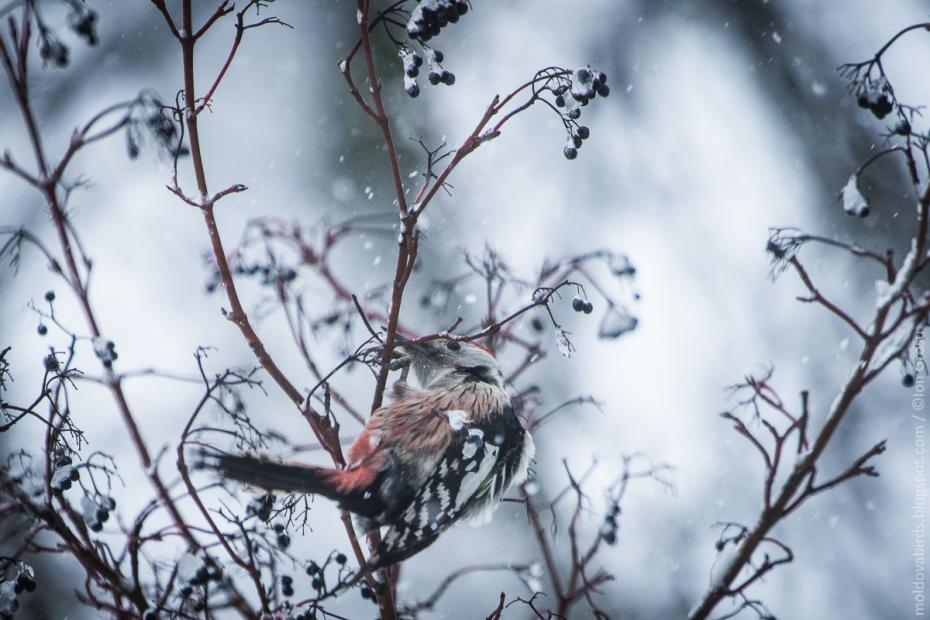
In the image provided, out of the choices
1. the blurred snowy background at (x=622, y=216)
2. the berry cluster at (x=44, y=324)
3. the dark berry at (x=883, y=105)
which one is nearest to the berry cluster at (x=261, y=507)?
the berry cluster at (x=44, y=324)

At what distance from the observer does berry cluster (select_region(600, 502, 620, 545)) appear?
2643 mm

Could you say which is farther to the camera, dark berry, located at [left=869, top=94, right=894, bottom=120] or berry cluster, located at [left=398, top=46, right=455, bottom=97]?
berry cluster, located at [left=398, top=46, right=455, bottom=97]

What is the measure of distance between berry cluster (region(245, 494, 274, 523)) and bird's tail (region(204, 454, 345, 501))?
0.11 feet

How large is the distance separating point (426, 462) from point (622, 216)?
20.7 feet

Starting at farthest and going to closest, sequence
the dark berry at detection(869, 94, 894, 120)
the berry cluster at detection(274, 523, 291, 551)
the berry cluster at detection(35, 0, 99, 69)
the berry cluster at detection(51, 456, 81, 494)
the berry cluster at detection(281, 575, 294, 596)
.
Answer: the berry cluster at detection(281, 575, 294, 596) → the berry cluster at detection(274, 523, 291, 551) → the dark berry at detection(869, 94, 894, 120) → the berry cluster at detection(51, 456, 81, 494) → the berry cluster at detection(35, 0, 99, 69)

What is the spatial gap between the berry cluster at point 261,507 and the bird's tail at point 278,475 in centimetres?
3

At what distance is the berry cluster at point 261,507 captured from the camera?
2.28 metres

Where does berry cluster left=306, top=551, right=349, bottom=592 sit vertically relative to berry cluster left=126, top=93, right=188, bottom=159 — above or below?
below

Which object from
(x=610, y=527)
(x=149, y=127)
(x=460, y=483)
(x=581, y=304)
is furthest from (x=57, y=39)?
(x=460, y=483)

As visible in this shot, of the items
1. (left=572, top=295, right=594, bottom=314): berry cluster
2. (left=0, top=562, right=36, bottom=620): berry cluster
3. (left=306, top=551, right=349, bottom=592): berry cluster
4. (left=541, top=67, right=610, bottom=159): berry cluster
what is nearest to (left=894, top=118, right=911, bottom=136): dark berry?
(left=541, top=67, right=610, bottom=159): berry cluster

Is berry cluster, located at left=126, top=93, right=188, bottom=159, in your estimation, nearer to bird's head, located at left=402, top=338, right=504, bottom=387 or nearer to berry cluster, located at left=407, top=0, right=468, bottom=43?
berry cluster, located at left=407, top=0, right=468, bottom=43

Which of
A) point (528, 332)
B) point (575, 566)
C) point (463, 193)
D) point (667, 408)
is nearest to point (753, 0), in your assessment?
point (463, 193)

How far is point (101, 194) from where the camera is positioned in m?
8.40

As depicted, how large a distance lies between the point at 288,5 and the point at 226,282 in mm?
9300
